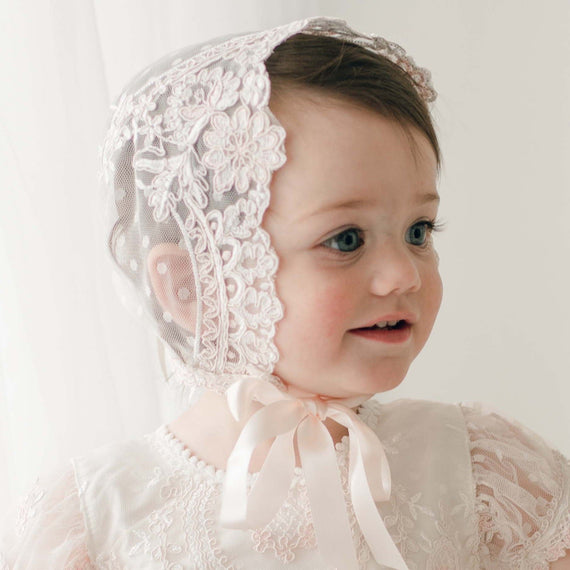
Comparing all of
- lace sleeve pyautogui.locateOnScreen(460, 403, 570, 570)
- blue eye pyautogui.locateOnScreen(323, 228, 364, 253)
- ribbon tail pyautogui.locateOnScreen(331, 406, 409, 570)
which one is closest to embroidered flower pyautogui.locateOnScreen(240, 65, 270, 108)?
blue eye pyautogui.locateOnScreen(323, 228, 364, 253)

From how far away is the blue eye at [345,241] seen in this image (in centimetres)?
107

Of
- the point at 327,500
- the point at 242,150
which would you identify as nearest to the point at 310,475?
the point at 327,500

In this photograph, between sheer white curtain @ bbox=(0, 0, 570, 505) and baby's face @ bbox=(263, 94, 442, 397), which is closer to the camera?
baby's face @ bbox=(263, 94, 442, 397)

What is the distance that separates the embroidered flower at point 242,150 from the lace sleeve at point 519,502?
0.51 m

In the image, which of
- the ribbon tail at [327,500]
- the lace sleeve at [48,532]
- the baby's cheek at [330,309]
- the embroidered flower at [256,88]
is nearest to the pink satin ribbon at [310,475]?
the ribbon tail at [327,500]

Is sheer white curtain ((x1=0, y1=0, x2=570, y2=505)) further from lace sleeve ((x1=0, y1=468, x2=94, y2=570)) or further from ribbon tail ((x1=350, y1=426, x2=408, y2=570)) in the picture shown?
ribbon tail ((x1=350, y1=426, x2=408, y2=570))

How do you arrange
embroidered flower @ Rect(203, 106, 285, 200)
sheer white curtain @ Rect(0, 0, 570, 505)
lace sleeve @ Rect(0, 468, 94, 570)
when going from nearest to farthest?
embroidered flower @ Rect(203, 106, 285, 200)
lace sleeve @ Rect(0, 468, 94, 570)
sheer white curtain @ Rect(0, 0, 570, 505)

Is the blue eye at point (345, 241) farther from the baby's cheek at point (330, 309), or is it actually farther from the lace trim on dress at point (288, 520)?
the lace trim on dress at point (288, 520)

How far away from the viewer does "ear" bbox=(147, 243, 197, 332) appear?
112cm

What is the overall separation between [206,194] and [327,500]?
408 mm

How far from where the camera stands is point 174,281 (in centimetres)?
114

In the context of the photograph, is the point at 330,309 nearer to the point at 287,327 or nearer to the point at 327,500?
the point at 287,327

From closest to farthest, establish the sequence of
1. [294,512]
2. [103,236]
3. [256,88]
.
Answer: [256,88], [294,512], [103,236]

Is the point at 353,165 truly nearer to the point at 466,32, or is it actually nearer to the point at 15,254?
the point at 15,254
